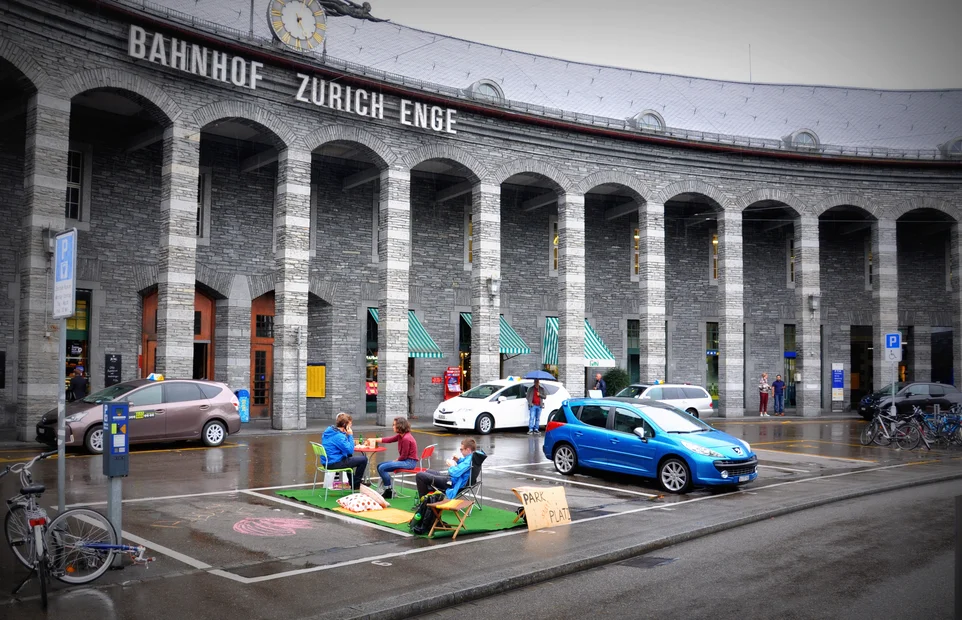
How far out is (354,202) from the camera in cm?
2983

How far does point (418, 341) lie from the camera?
29.4 m

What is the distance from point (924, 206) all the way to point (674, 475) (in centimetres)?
2878

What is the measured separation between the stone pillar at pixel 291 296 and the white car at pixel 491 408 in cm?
451

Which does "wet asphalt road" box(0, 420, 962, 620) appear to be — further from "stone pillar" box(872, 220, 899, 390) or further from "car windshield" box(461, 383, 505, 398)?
"stone pillar" box(872, 220, 899, 390)

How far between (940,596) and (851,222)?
34291mm

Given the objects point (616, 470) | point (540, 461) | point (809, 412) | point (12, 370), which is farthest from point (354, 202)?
point (809, 412)

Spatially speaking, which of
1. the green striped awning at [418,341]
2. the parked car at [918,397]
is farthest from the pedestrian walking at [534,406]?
the parked car at [918,397]

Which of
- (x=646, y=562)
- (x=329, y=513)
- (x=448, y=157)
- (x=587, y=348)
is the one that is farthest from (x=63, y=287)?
(x=587, y=348)

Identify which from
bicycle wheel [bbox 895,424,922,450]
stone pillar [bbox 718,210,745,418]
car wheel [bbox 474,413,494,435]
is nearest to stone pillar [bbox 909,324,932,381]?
stone pillar [bbox 718,210,745,418]

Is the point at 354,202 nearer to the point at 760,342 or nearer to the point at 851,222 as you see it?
the point at 760,342

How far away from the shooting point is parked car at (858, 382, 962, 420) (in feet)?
95.9

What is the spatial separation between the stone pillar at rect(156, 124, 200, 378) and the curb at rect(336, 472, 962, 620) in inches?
646

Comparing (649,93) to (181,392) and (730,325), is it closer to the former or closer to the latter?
(730,325)

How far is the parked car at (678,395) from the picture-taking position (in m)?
26.5
